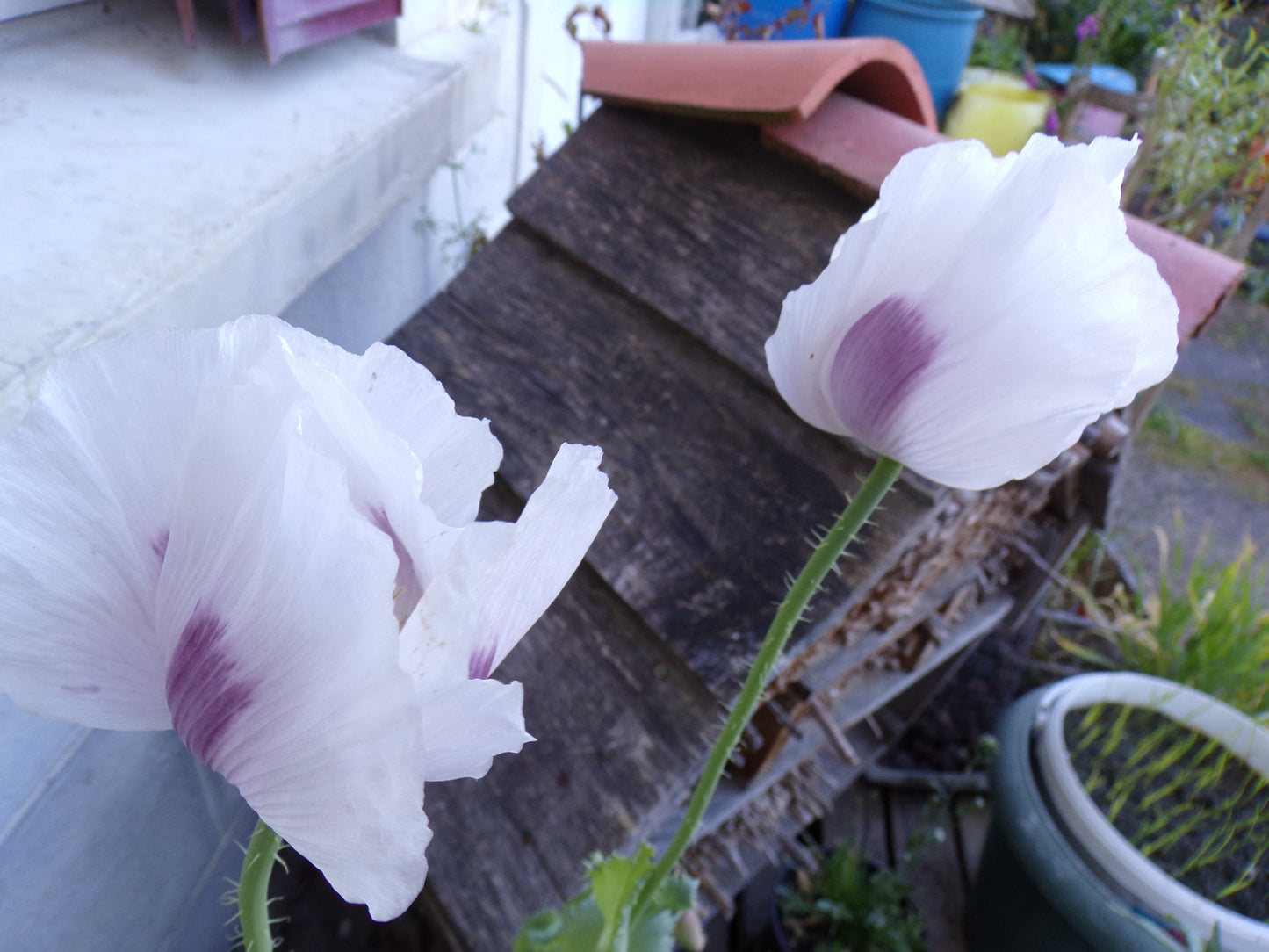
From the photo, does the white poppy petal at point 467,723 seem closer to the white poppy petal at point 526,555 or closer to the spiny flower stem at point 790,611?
the white poppy petal at point 526,555

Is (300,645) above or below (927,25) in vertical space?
above

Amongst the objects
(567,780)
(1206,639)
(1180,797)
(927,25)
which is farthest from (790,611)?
(927,25)

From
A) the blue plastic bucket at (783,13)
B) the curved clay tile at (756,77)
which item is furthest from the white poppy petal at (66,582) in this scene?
the blue plastic bucket at (783,13)

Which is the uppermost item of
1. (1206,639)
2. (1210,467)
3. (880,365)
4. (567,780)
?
(880,365)

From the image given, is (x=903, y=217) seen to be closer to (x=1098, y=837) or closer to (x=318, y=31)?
(x=318, y=31)

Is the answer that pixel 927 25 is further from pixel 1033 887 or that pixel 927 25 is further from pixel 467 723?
pixel 467 723

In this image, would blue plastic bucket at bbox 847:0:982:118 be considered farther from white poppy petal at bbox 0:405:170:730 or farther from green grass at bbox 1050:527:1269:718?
white poppy petal at bbox 0:405:170:730
